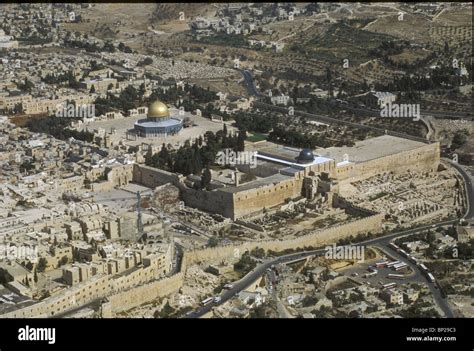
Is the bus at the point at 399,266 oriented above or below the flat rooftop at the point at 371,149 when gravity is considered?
below

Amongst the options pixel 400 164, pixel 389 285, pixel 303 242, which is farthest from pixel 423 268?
pixel 400 164

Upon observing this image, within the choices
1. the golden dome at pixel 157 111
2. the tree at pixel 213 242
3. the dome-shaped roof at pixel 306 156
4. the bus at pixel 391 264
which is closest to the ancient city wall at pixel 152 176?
the dome-shaped roof at pixel 306 156

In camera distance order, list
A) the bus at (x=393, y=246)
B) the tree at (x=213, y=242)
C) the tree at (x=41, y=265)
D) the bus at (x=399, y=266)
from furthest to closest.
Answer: the bus at (x=393, y=246), the tree at (x=213, y=242), the bus at (x=399, y=266), the tree at (x=41, y=265)

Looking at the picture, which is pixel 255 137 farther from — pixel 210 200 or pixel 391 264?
pixel 391 264

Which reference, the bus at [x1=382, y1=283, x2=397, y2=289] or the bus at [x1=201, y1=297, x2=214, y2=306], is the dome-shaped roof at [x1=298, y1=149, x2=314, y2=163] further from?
the bus at [x1=201, y1=297, x2=214, y2=306]

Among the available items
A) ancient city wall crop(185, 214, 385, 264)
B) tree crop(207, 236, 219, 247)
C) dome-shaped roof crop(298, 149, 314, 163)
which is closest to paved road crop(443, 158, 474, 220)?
ancient city wall crop(185, 214, 385, 264)

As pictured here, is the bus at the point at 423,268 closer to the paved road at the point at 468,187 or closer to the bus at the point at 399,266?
the bus at the point at 399,266
